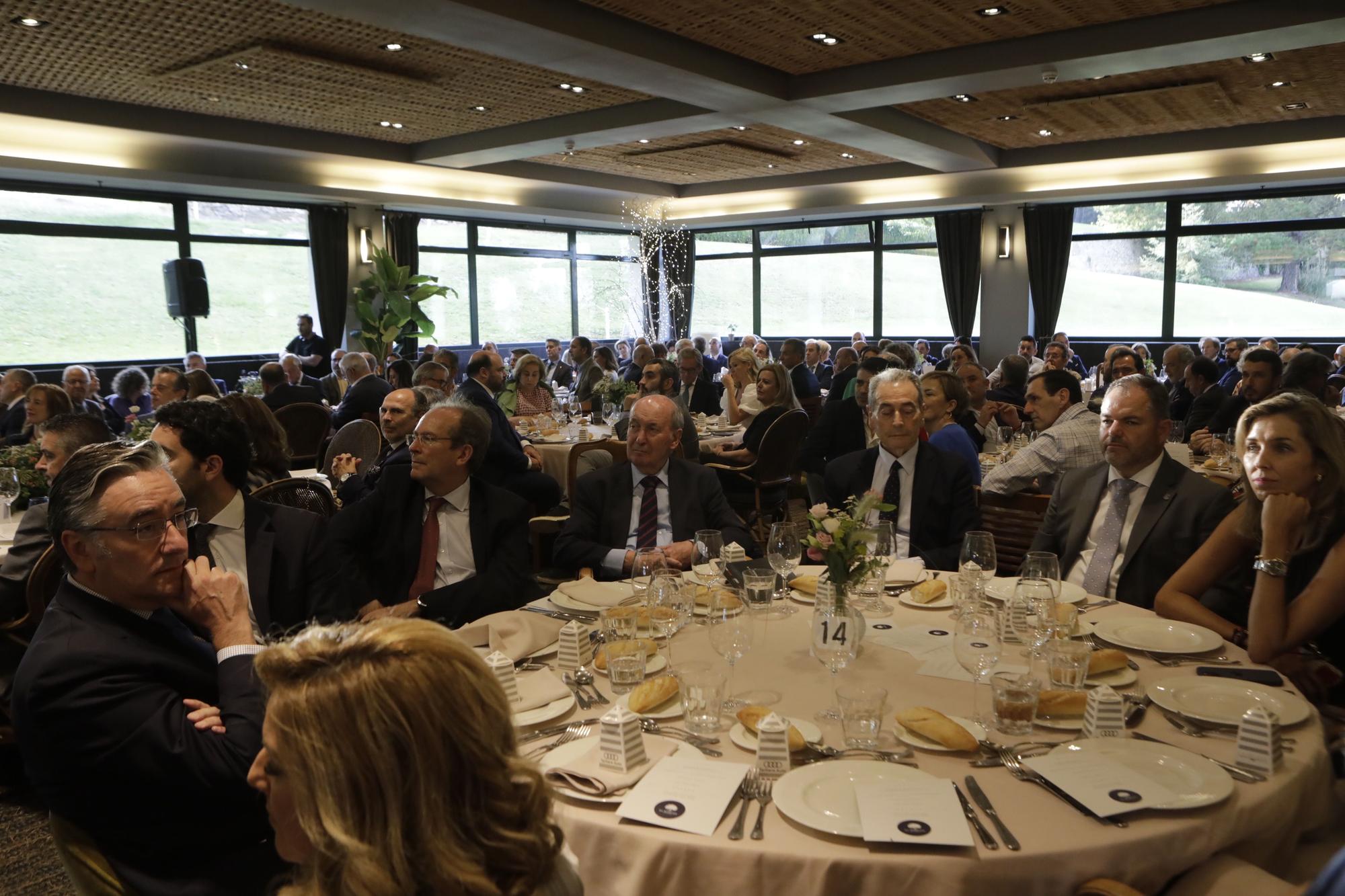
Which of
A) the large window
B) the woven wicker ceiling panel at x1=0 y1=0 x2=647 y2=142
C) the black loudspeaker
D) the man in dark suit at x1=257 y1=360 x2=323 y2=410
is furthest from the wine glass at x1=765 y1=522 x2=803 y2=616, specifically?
the large window

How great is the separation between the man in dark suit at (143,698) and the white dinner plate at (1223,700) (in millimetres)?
1785

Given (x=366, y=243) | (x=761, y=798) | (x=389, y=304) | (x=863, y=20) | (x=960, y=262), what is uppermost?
(x=863, y=20)

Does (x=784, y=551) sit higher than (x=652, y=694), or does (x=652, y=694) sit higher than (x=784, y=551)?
(x=784, y=551)

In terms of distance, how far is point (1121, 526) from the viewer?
3135 mm

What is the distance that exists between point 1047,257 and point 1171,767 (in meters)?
14.2

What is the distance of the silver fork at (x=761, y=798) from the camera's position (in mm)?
1494

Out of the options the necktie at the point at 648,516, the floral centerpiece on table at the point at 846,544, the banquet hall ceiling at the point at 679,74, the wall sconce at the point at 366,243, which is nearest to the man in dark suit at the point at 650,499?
the necktie at the point at 648,516

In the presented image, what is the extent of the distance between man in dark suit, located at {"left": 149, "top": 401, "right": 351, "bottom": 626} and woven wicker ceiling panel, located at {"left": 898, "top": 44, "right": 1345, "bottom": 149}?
8.14 metres

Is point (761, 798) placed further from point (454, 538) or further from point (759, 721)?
point (454, 538)

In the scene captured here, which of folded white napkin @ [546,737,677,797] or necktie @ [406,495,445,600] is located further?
necktie @ [406,495,445,600]

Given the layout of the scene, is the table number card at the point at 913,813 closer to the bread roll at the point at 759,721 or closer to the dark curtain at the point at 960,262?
the bread roll at the point at 759,721

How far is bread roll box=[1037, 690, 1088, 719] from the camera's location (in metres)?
1.85

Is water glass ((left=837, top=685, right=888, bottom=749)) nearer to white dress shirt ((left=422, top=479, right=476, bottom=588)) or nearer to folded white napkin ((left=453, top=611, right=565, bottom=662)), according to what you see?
folded white napkin ((left=453, top=611, right=565, bottom=662))

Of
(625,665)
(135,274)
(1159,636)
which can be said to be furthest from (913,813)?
(135,274)
